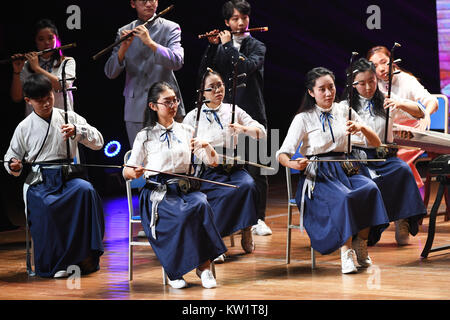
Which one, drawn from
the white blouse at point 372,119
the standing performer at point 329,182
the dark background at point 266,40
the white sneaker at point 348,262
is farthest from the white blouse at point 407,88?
the dark background at point 266,40

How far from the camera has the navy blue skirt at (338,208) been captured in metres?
3.99

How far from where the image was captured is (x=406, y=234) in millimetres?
4727

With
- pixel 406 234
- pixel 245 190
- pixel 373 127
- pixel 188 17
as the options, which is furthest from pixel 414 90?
pixel 188 17

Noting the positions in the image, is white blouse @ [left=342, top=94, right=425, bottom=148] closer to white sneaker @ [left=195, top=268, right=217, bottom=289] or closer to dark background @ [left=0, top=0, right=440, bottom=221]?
white sneaker @ [left=195, top=268, right=217, bottom=289]

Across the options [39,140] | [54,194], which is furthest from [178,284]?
[39,140]

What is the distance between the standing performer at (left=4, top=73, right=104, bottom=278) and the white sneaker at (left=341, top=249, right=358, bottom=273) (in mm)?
1263

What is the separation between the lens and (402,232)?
15.5 ft

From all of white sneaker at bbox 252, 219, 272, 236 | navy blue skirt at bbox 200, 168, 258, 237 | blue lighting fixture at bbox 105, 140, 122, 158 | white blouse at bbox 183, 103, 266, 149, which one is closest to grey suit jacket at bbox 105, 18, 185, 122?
white blouse at bbox 183, 103, 266, 149

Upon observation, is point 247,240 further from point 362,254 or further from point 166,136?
point 166,136

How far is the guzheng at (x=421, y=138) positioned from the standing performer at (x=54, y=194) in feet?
6.04

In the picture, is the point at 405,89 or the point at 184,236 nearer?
the point at 184,236

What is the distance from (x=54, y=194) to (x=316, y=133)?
142 cm

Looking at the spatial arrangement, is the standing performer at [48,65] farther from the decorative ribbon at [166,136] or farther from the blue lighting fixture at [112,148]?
the blue lighting fixture at [112,148]

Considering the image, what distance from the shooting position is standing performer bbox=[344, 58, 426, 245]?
→ 4.62 meters
